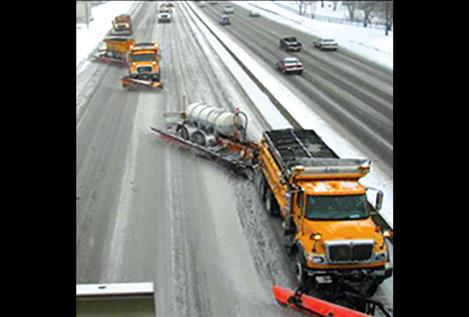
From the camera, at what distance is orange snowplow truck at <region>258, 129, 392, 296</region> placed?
13477 mm

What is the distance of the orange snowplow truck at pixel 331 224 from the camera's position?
13477mm

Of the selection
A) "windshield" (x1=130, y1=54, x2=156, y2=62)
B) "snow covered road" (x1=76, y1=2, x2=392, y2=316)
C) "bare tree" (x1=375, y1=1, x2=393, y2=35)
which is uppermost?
"bare tree" (x1=375, y1=1, x2=393, y2=35)

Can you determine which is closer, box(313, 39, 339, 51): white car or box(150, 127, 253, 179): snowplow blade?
box(150, 127, 253, 179): snowplow blade

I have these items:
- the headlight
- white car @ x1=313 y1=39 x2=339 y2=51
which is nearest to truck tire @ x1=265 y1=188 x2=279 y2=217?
the headlight

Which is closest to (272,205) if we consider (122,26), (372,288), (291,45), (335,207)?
(335,207)

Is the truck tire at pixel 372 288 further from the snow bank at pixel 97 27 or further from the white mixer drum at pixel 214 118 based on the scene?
the snow bank at pixel 97 27

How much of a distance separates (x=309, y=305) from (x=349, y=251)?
4.58 ft

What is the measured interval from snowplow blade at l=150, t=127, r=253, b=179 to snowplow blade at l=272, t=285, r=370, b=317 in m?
8.62

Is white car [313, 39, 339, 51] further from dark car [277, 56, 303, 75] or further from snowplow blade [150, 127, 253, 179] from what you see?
snowplow blade [150, 127, 253, 179]

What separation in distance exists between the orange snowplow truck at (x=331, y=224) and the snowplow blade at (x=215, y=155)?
5.72 meters
